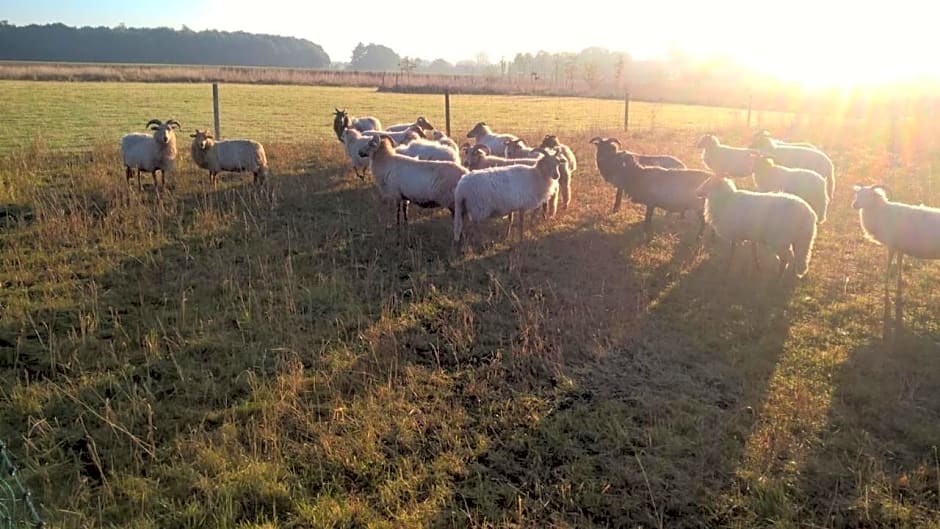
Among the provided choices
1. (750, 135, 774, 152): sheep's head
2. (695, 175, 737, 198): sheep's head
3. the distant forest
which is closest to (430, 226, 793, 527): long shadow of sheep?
(695, 175, 737, 198): sheep's head

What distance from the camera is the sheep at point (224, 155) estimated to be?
43.1ft

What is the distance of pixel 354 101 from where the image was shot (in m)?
41.0

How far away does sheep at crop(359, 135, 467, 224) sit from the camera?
1018cm

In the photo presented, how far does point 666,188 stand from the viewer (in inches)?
421

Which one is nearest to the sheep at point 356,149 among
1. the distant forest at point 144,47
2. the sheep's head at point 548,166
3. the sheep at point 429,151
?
the sheep at point 429,151

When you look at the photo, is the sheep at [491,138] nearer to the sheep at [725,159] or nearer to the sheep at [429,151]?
the sheep at [429,151]

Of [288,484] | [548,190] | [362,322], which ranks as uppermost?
[548,190]

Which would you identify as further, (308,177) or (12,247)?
(308,177)

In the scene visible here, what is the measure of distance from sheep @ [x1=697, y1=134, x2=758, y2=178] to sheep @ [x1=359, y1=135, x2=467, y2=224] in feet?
21.4

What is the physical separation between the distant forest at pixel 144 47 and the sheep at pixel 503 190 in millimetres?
143554

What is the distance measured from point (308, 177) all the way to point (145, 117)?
1745cm

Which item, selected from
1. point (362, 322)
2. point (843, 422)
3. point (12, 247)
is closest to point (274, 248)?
point (362, 322)

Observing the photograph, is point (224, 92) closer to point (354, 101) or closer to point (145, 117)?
point (354, 101)

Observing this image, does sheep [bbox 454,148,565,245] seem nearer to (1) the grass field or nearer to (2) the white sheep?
(1) the grass field
